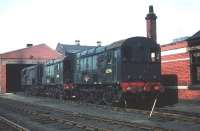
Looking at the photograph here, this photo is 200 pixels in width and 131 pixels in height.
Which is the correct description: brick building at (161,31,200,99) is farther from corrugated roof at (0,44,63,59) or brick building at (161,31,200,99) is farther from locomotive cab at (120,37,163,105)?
corrugated roof at (0,44,63,59)

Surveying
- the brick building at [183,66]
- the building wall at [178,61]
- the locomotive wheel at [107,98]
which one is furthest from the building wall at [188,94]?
the locomotive wheel at [107,98]

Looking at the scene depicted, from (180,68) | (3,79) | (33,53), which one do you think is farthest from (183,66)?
(3,79)

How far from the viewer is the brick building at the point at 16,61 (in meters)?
61.2

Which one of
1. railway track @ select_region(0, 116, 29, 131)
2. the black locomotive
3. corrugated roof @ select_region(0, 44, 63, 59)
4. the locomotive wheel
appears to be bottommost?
railway track @ select_region(0, 116, 29, 131)

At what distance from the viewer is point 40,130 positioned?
14695 millimetres

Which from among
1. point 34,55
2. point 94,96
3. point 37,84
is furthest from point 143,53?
point 34,55

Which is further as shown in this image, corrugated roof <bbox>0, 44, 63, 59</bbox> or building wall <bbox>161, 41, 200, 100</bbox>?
corrugated roof <bbox>0, 44, 63, 59</bbox>

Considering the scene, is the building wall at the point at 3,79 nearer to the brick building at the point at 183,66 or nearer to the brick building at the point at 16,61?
the brick building at the point at 16,61

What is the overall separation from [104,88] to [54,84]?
1205 centimetres

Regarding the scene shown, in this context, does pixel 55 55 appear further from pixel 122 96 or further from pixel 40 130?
pixel 40 130

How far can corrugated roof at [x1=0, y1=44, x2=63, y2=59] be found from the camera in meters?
61.4

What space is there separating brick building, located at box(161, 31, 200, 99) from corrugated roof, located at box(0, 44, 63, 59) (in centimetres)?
3817

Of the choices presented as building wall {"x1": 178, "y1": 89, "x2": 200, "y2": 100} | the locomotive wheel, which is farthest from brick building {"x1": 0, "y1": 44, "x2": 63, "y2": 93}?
building wall {"x1": 178, "y1": 89, "x2": 200, "y2": 100}

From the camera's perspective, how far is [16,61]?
61.5 m
